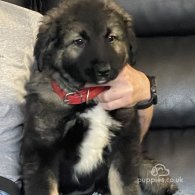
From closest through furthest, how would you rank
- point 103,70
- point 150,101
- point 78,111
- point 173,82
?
point 103,70, point 78,111, point 150,101, point 173,82

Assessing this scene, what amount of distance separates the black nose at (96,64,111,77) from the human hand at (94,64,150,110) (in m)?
0.14

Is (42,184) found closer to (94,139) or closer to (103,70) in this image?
(94,139)

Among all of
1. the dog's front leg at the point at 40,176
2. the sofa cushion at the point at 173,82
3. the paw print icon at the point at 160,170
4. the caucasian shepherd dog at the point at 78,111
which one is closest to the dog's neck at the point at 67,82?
the caucasian shepherd dog at the point at 78,111

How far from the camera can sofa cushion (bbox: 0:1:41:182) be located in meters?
1.63

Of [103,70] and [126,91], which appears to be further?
[126,91]

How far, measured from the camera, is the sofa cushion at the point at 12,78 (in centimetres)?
163

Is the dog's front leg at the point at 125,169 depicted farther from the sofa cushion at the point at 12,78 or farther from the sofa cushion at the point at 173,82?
the sofa cushion at the point at 173,82

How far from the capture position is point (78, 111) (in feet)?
5.16

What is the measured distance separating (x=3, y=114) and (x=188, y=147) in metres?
0.74

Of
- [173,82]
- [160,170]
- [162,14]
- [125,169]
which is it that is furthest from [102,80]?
[162,14]

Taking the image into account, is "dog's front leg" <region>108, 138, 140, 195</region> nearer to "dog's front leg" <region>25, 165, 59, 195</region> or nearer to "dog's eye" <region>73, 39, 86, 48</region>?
"dog's front leg" <region>25, 165, 59, 195</region>

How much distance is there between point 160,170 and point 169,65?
0.50 meters

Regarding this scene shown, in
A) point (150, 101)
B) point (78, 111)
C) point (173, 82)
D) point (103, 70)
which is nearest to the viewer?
point (103, 70)

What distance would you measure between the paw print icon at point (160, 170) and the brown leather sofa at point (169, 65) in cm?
4
